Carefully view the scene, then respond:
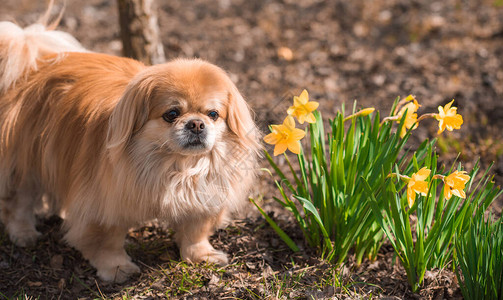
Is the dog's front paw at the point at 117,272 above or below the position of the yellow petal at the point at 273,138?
below

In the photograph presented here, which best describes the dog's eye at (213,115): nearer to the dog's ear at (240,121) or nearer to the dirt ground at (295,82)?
the dog's ear at (240,121)

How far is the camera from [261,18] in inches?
225

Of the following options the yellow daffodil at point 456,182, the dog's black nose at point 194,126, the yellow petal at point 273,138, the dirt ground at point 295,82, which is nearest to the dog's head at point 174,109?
the dog's black nose at point 194,126

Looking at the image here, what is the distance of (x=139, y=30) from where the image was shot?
12.7ft

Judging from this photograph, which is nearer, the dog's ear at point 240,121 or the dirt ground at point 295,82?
the dog's ear at point 240,121

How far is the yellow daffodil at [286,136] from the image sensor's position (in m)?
2.38

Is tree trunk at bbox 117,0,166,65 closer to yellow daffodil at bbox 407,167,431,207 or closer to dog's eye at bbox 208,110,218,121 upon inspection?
dog's eye at bbox 208,110,218,121

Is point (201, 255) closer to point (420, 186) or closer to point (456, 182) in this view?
point (420, 186)

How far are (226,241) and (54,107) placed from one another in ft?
4.06

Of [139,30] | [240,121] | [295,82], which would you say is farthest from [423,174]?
[295,82]

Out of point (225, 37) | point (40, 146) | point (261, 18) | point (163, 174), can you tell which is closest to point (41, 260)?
point (40, 146)

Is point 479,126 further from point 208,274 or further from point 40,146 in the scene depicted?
point 40,146

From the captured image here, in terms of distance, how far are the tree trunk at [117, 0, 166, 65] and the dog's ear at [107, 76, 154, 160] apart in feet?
4.74

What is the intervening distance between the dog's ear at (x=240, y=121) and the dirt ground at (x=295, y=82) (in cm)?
71
